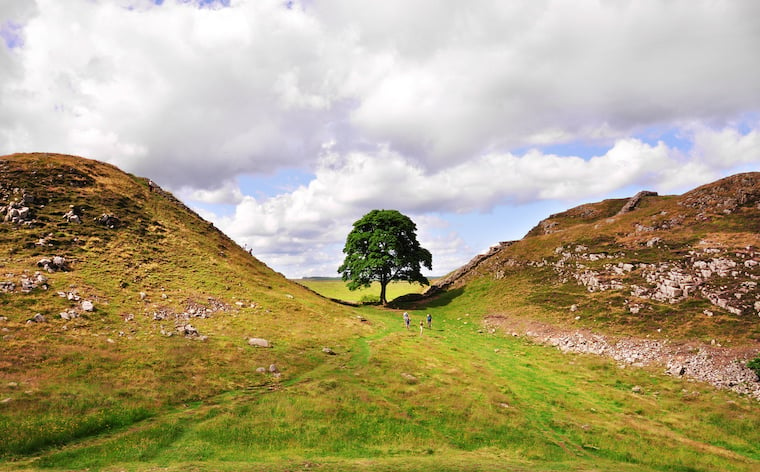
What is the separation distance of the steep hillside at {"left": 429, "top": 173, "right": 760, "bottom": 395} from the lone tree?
13356mm

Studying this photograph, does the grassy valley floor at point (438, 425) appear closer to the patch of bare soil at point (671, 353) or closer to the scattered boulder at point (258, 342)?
the patch of bare soil at point (671, 353)

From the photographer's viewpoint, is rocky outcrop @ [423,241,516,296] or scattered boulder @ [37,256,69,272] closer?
scattered boulder @ [37,256,69,272]

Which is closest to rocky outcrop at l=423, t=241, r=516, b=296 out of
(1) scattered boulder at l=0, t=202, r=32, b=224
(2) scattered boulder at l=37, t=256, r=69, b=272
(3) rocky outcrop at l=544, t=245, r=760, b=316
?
(3) rocky outcrop at l=544, t=245, r=760, b=316

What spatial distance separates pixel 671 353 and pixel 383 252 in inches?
1983

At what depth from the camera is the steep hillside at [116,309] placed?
26.2m

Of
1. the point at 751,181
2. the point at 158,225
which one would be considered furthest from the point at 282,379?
the point at 751,181

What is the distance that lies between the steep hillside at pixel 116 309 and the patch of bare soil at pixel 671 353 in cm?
2819

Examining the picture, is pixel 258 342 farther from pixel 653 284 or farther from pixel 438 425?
pixel 653 284

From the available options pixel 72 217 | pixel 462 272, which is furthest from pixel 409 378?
pixel 462 272

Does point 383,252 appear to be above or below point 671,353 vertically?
above

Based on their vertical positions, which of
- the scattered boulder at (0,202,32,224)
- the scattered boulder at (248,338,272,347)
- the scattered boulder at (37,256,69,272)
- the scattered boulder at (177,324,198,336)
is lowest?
the scattered boulder at (248,338,272,347)

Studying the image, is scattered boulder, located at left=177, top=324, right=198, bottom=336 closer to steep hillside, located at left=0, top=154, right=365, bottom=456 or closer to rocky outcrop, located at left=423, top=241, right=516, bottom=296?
steep hillside, located at left=0, top=154, right=365, bottom=456

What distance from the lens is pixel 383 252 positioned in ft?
261

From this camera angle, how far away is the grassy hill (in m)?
22.9
